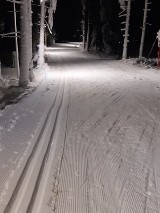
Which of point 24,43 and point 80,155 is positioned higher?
point 24,43

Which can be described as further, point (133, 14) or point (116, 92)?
point (133, 14)

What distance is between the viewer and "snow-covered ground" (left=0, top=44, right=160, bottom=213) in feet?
14.3

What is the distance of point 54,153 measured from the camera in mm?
5949

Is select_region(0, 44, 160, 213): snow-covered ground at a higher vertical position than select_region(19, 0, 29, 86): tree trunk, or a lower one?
lower

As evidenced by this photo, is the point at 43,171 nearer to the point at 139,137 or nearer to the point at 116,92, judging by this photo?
the point at 139,137

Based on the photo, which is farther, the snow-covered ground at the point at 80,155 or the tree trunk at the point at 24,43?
the tree trunk at the point at 24,43

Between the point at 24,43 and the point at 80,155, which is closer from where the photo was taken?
the point at 80,155

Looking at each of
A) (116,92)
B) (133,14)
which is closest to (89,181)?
(116,92)

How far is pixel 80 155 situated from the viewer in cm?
586

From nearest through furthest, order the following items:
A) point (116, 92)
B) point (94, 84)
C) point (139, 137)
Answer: point (139, 137), point (116, 92), point (94, 84)

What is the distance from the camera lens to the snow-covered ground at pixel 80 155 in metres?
4.35

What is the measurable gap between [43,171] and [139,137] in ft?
9.46

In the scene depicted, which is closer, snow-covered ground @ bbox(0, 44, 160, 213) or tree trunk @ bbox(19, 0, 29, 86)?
snow-covered ground @ bbox(0, 44, 160, 213)

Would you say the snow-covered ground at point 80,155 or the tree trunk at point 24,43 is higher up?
the tree trunk at point 24,43
